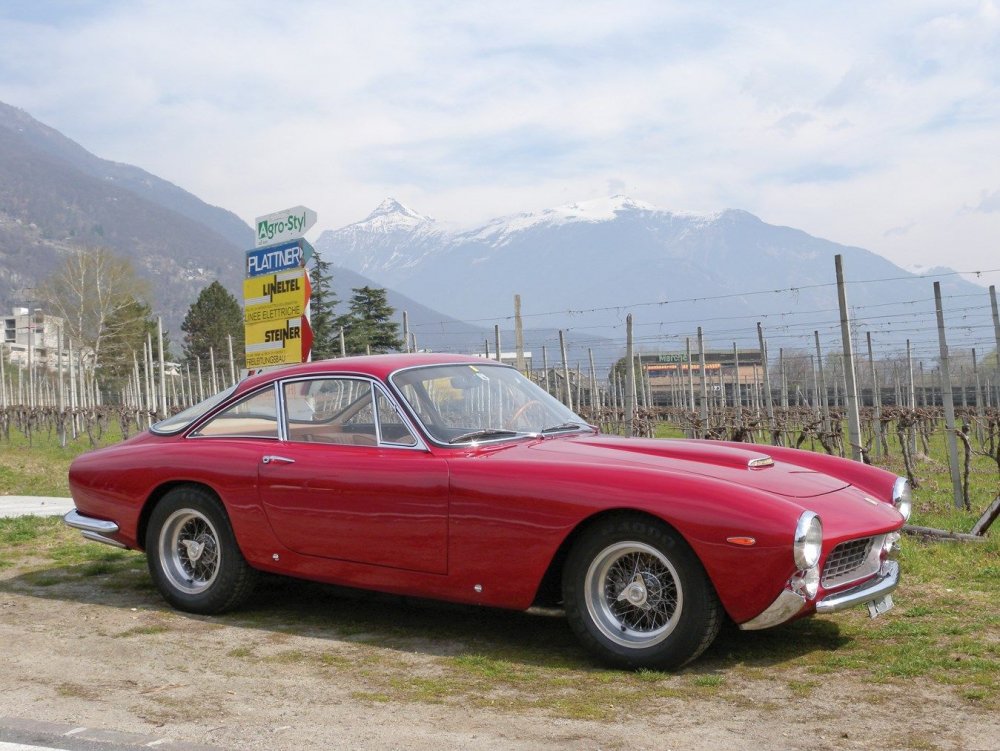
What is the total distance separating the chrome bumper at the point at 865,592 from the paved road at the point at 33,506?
325 inches

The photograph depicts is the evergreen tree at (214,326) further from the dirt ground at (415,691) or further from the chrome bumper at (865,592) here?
the chrome bumper at (865,592)

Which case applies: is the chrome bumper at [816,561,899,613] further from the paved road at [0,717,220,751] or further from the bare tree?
the bare tree

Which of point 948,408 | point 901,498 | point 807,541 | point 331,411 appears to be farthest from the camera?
point 948,408

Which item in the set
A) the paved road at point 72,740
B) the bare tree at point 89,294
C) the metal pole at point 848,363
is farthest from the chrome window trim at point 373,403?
the bare tree at point 89,294

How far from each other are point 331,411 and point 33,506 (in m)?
7.12

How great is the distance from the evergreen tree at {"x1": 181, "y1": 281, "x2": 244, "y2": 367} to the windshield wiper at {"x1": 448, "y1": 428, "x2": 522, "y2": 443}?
71088mm

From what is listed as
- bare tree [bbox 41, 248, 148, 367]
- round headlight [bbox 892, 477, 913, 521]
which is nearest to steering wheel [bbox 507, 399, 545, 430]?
round headlight [bbox 892, 477, 913, 521]

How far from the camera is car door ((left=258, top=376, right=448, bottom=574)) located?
17.4ft

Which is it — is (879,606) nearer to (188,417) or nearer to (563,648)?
(563,648)

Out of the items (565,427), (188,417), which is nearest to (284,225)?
(188,417)

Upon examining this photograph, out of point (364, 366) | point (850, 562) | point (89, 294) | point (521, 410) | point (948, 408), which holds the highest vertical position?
point (89, 294)

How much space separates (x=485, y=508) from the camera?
511 centimetres

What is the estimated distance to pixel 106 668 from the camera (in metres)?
4.95

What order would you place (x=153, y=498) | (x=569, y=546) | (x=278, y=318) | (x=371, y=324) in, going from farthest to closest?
(x=371, y=324) → (x=278, y=318) → (x=153, y=498) → (x=569, y=546)
